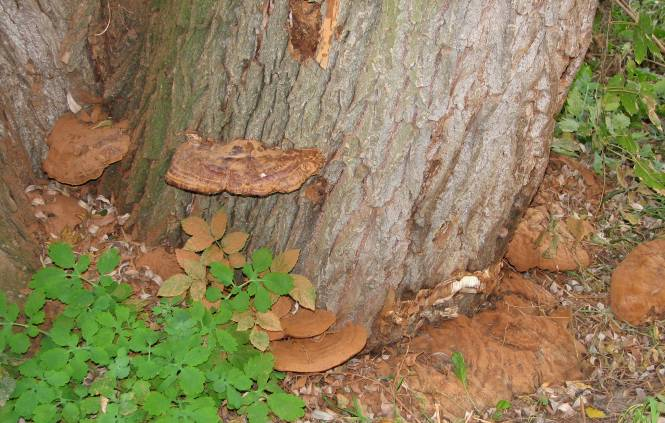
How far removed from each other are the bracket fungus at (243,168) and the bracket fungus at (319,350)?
80 cm

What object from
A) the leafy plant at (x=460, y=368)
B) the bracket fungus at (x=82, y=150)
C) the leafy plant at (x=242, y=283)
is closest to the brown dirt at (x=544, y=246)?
the leafy plant at (x=460, y=368)

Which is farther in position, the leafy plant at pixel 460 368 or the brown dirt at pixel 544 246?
the brown dirt at pixel 544 246

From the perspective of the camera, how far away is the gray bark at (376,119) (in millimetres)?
2781

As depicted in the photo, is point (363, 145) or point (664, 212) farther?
point (664, 212)

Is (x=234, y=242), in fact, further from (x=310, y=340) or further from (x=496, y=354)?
(x=496, y=354)

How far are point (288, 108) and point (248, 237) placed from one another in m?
0.74

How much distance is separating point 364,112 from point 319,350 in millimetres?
1148

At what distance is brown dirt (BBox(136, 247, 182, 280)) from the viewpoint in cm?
A: 354

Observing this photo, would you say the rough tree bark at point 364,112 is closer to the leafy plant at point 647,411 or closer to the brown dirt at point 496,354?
the brown dirt at point 496,354

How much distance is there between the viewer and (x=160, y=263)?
11.7 ft

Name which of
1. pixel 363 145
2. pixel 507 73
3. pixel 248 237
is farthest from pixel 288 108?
pixel 507 73

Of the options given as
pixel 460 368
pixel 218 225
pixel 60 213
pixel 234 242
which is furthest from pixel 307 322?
pixel 60 213

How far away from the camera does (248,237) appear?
342 centimetres

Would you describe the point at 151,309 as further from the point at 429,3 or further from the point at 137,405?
the point at 429,3
